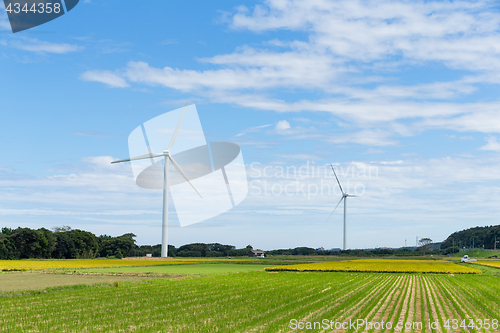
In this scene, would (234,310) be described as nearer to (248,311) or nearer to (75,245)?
(248,311)

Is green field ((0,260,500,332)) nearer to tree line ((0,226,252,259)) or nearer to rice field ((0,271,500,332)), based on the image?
rice field ((0,271,500,332))

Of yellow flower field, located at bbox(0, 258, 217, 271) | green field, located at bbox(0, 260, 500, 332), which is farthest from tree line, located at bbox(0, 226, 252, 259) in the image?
green field, located at bbox(0, 260, 500, 332)

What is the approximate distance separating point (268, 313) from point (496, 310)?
1494 cm

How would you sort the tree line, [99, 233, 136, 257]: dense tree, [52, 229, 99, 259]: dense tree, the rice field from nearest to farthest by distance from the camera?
the rice field → the tree line → [52, 229, 99, 259]: dense tree → [99, 233, 136, 257]: dense tree

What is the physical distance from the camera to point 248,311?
2714 cm

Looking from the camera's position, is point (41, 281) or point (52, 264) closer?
point (41, 281)

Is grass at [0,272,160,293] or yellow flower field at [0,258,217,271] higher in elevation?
grass at [0,272,160,293]

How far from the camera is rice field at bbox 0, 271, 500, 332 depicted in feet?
73.4

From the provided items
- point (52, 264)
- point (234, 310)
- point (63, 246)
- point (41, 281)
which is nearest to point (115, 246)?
point (63, 246)

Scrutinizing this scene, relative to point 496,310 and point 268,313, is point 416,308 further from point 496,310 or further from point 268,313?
point 268,313

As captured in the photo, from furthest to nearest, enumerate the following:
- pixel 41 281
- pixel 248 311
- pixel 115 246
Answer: pixel 115 246 < pixel 41 281 < pixel 248 311

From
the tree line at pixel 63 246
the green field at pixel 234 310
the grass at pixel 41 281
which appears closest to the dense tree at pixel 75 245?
the tree line at pixel 63 246

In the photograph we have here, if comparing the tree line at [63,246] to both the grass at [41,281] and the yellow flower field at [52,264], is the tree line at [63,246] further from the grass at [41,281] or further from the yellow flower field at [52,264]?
the grass at [41,281]

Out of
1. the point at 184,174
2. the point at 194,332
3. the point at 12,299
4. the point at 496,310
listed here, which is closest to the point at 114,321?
the point at 194,332
